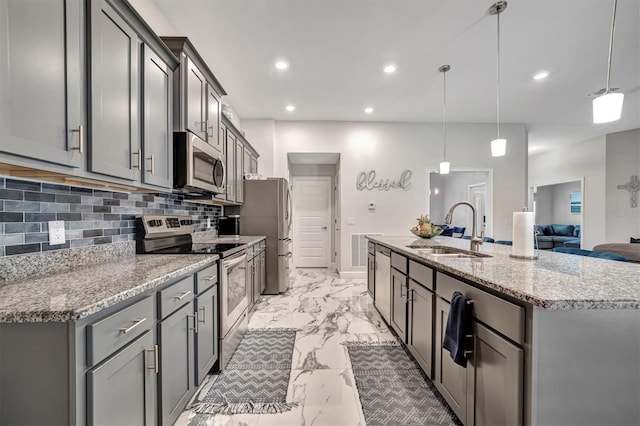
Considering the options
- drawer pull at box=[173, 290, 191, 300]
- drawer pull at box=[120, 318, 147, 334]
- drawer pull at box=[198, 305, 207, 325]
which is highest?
drawer pull at box=[120, 318, 147, 334]

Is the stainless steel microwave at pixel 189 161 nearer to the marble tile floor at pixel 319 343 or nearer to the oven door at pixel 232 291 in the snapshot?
the oven door at pixel 232 291

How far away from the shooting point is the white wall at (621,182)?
5.49 meters

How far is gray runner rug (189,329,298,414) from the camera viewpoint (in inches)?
65.3

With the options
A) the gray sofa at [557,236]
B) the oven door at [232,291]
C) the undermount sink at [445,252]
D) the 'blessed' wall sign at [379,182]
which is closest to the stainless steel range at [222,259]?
the oven door at [232,291]

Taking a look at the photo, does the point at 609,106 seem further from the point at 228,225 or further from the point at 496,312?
the point at 228,225

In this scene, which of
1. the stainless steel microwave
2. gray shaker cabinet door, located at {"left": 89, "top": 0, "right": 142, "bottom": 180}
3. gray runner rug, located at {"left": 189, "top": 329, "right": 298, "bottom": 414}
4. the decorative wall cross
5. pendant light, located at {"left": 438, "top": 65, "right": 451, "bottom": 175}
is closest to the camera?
gray shaker cabinet door, located at {"left": 89, "top": 0, "right": 142, "bottom": 180}

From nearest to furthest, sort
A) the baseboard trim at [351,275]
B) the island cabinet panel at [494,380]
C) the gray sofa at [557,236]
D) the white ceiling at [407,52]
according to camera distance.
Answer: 1. the island cabinet panel at [494,380]
2. the white ceiling at [407,52]
3. the baseboard trim at [351,275]
4. the gray sofa at [557,236]

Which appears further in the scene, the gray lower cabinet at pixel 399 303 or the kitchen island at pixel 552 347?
the gray lower cabinet at pixel 399 303

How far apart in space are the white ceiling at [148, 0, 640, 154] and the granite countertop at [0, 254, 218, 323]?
85.8 inches

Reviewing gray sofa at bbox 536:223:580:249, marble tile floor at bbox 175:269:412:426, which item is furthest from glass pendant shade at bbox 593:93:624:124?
gray sofa at bbox 536:223:580:249

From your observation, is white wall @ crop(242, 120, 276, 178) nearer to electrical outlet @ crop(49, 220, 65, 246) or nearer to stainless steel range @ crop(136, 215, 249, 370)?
stainless steel range @ crop(136, 215, 249, 370)

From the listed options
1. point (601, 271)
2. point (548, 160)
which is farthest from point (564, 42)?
point (548, 160)

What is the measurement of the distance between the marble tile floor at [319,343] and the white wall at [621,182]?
18.2 ft

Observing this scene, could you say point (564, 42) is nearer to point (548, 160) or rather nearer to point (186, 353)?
point (186, 353)
